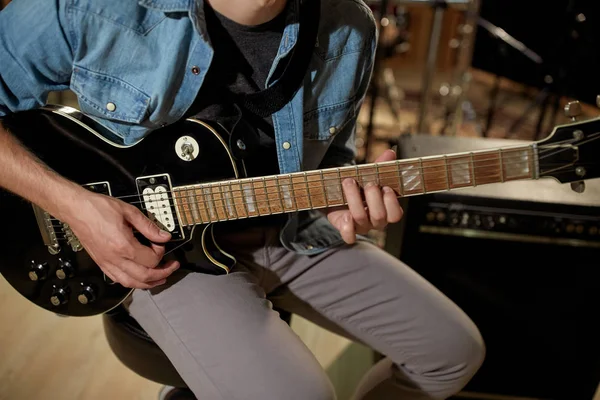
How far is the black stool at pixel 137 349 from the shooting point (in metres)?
0.98

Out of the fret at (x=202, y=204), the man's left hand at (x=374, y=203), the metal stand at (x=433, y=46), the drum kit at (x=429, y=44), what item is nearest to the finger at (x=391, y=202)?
the man's left hand at (x=374, y=203)

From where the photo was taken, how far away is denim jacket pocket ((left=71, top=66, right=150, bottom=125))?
93 centimetres

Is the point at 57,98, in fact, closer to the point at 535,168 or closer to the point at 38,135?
the point at 38,135

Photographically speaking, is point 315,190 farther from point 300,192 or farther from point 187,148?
point 187,148

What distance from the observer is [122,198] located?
95cm

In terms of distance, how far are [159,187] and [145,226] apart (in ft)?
0.26

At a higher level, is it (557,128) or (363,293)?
(557,128)

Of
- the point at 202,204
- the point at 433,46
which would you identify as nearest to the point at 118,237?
the point at 202,204

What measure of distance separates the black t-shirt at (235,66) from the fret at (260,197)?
0.38 ft

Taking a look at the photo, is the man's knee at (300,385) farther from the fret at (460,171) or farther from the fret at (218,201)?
the fret at (460,171)

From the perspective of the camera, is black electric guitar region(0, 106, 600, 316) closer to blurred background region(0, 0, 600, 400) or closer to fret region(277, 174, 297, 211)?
fret region(277, 174, 297, 211)

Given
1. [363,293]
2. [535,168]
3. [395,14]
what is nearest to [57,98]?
[395,14]

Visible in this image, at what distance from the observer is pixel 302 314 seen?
1.16 m

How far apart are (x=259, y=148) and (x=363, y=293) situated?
0.38 meters
